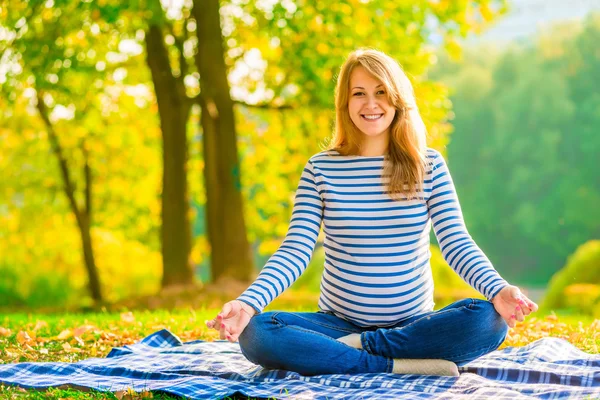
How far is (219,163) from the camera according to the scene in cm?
1114

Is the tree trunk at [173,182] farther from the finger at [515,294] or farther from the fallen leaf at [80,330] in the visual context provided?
the finger at [515,294]

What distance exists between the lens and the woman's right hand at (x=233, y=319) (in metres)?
3.33

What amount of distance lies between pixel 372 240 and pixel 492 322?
648 mm

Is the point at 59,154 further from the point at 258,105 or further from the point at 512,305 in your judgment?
the point at 512,305

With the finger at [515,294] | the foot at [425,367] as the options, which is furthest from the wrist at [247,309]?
the finger at [515,294]

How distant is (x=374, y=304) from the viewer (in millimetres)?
3734

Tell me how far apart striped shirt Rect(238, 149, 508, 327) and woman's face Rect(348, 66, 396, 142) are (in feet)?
0.52

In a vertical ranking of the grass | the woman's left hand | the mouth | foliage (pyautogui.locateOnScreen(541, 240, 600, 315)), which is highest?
the mouth

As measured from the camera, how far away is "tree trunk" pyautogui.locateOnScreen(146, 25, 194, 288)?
11.5 m

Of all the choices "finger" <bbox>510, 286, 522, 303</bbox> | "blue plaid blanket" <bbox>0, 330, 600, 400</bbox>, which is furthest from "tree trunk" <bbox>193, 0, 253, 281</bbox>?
"finger" <bbox>510, 286, 522, 303</bbox>

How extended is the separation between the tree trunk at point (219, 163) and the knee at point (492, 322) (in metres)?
7.43

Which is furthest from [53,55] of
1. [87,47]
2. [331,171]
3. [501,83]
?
[501,83]

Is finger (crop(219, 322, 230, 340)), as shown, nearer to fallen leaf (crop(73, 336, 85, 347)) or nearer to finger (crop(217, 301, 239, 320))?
finger (crop(217, 301, 239, 320))

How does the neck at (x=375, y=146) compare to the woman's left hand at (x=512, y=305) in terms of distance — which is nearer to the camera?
the woman's left hand at (x=512, y=305)
